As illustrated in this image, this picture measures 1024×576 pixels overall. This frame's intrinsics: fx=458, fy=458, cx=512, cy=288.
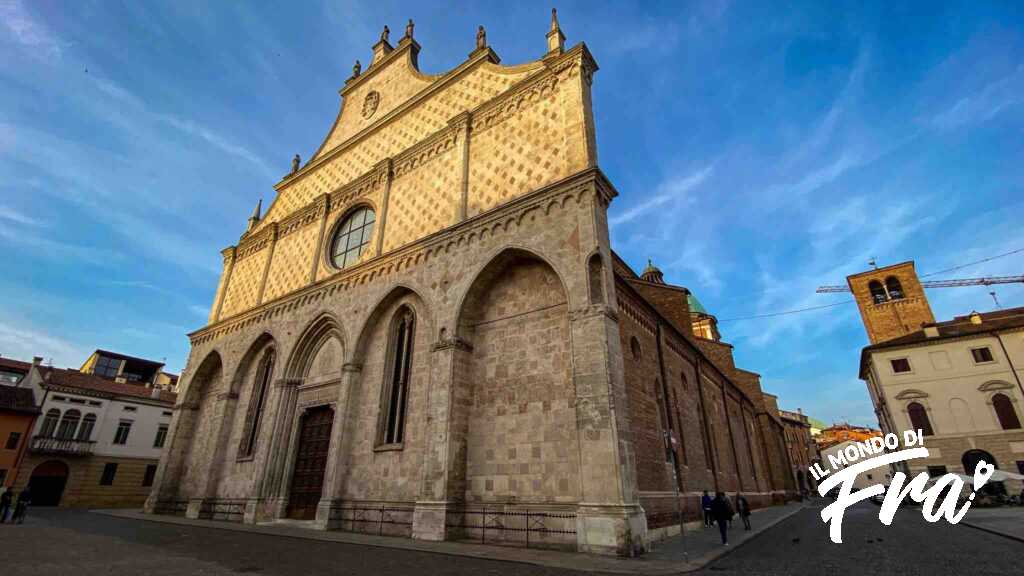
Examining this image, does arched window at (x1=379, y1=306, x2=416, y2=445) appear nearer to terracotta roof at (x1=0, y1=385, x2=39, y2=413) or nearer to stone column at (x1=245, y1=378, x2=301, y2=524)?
stone column at (x1=245, y1=378, x2=301, y2=524)

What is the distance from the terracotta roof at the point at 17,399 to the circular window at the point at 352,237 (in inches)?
821

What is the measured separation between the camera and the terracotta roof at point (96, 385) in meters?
26.9

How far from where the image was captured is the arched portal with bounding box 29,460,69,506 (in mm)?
24875

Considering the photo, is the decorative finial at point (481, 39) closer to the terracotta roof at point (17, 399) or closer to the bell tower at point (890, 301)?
the terracotta roof at point (17, 399)

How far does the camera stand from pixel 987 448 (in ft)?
87.4

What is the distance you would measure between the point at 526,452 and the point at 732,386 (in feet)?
71.5

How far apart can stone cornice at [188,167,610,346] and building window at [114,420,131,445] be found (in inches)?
647

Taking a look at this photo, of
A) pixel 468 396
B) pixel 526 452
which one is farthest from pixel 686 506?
pixel 468 396

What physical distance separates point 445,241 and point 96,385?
97.0 ft

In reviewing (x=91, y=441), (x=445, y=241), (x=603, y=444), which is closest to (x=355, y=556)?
(x=603, y=444)

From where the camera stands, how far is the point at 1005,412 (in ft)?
88.5

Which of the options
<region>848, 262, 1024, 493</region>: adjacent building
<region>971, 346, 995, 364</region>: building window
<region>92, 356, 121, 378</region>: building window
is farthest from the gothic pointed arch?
<region>971, 346, 995, 364</region>: building window

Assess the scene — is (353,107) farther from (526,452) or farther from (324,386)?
(526,452)

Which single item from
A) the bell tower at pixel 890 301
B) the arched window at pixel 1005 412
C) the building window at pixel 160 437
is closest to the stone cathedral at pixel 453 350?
the building window at pixel 160 437
